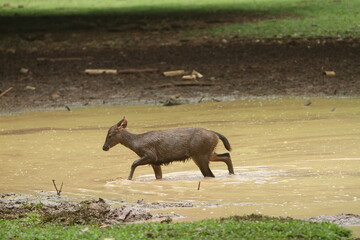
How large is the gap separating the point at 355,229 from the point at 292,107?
36.0 ft

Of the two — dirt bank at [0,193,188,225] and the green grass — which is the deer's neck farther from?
the green grass

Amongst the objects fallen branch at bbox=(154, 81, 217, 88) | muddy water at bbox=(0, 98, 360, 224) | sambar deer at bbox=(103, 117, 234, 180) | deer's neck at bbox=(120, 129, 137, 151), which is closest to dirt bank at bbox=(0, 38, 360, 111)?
fallen branch at bbox=(154, 81, 217, 88)

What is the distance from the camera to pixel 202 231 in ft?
30.8

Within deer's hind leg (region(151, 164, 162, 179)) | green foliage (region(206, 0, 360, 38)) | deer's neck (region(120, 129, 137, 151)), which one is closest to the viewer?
deer's hind leg (region(151, 164, 162, 179))

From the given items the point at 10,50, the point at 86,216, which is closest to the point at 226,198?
the point at 86,216

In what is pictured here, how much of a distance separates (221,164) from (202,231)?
6.64 meters

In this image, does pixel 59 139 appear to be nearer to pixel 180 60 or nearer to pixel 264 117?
pixel 264 117

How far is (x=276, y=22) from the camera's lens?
30.2m

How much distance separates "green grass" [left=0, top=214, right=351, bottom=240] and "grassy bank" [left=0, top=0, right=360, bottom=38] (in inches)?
717

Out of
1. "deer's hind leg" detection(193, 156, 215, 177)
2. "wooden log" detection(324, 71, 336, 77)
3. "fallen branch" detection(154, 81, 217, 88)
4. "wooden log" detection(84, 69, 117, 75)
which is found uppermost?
"deer's hind leg" detection(193, 156, 215, 177)

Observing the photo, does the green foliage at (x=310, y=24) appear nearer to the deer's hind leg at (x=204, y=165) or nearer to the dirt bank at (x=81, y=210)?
the deer's hind leg at (x=204, y=165)

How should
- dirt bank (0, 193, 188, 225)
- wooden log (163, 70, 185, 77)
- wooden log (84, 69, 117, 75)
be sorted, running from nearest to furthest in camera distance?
dirt bank (0, 193, 188, 225) → wooden log (163, 70, 185, 77) → wooden log (84, 69, 117, 75)

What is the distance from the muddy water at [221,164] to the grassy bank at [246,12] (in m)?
7.38

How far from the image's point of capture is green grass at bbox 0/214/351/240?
9250 mm
